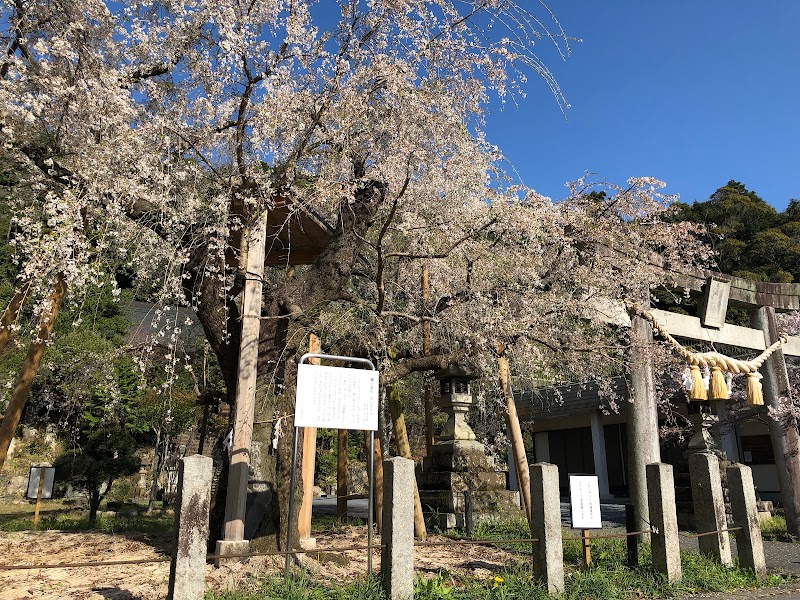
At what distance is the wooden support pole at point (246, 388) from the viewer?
19.4 ft

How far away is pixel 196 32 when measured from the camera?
261 inches

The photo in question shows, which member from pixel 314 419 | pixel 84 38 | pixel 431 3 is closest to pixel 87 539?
pixel 314 419

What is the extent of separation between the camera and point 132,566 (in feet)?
18.8

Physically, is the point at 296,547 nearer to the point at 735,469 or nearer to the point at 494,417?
the point at 735,469

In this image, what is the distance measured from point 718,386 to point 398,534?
20.5 feet

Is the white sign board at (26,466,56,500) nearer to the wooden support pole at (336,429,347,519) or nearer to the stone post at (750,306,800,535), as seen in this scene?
the wooden support pole at (336,429,347,519)

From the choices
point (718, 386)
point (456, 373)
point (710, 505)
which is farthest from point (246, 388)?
point (718, 386)

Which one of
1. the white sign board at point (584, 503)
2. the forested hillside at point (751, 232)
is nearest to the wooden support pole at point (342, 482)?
the white sign board at point (584, 503)

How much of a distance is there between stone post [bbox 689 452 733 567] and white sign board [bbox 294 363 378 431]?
13.9ft

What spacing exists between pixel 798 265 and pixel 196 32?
28.0 meters

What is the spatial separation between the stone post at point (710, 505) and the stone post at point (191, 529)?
18.9 ft

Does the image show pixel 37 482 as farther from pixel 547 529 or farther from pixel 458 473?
pixel 547 529

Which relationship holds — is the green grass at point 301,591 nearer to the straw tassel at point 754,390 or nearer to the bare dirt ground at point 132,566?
the bare dirt ground at point 132,566

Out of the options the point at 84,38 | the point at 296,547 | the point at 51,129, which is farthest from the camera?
the point at 51,129
